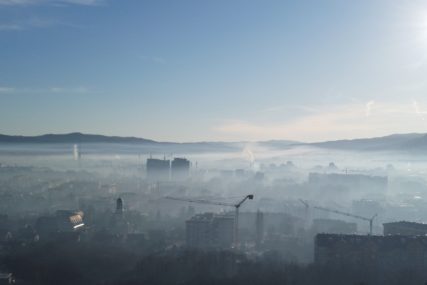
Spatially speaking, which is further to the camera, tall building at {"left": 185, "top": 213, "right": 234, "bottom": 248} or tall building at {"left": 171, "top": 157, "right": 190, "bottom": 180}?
tall building at {"left": 171, "top": 157, "right": 190, "bottom": 180}

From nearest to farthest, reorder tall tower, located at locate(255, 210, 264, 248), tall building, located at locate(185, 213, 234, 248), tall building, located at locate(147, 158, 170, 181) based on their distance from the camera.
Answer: tall building, located at locate(185, 213, 234, 248) < tall tower, located at locate(255, 210, 264, 248) < tall building, located at locate(147, 158, 170, 181)

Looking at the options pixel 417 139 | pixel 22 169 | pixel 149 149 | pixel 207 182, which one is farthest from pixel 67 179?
pixel 417 139

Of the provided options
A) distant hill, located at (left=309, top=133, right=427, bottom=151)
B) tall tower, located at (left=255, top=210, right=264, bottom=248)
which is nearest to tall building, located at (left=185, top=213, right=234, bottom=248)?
tall tower, located at (left=255, top=210, right=264, bottom=248)

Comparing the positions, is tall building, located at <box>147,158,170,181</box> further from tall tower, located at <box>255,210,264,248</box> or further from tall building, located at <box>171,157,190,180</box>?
tall tower, located at <box>255,210,264,248</box>

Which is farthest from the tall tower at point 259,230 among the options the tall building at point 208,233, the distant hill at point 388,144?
the distant hill at point 388,144

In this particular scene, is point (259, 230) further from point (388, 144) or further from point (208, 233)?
point (388, 144)

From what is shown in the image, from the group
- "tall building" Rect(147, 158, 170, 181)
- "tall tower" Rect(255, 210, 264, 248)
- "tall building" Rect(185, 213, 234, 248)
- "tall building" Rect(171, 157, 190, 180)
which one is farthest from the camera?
"tall building" Rect(171, 157, 190, 180)

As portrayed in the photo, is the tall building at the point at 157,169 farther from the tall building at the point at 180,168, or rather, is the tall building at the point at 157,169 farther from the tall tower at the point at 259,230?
the tall tower at the point at 259,230
